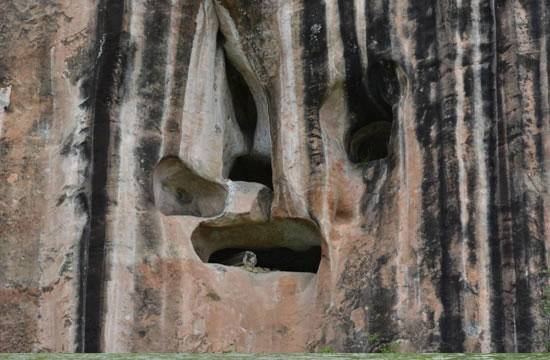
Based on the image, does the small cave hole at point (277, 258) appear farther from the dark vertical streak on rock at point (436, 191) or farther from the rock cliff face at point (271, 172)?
the dark vertical streak on rock at point (436, 191)

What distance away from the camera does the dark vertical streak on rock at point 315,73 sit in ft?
46.7

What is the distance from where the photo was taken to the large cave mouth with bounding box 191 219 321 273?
1458 centimetres

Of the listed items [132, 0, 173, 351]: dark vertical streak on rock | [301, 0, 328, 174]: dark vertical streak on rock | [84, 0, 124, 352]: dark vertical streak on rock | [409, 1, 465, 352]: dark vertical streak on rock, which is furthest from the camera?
[301, 0, 328, 174]: dark vertical streak on rock

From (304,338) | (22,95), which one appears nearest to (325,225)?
(304,338)

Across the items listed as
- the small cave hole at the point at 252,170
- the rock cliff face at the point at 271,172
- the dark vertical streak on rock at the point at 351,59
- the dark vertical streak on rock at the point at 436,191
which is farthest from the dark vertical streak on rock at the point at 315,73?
the small cave hole at the point at 252,170

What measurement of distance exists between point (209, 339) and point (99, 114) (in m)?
2.17

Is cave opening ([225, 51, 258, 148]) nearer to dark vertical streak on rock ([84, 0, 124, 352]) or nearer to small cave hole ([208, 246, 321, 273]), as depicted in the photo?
small cave hole ([208, 246, 321, 273])

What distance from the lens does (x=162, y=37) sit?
1448cm

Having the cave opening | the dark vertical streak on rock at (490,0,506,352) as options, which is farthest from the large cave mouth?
the dark vertical streak on rock at (490,0,506,352)

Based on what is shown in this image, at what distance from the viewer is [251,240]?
14898 mm

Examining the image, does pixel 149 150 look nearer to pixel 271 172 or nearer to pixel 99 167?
pixel 99 167

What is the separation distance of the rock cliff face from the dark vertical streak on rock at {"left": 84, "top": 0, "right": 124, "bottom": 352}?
17 mm

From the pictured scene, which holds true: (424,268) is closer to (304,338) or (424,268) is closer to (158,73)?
(304,338)

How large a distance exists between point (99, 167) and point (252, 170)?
6.39 ft
